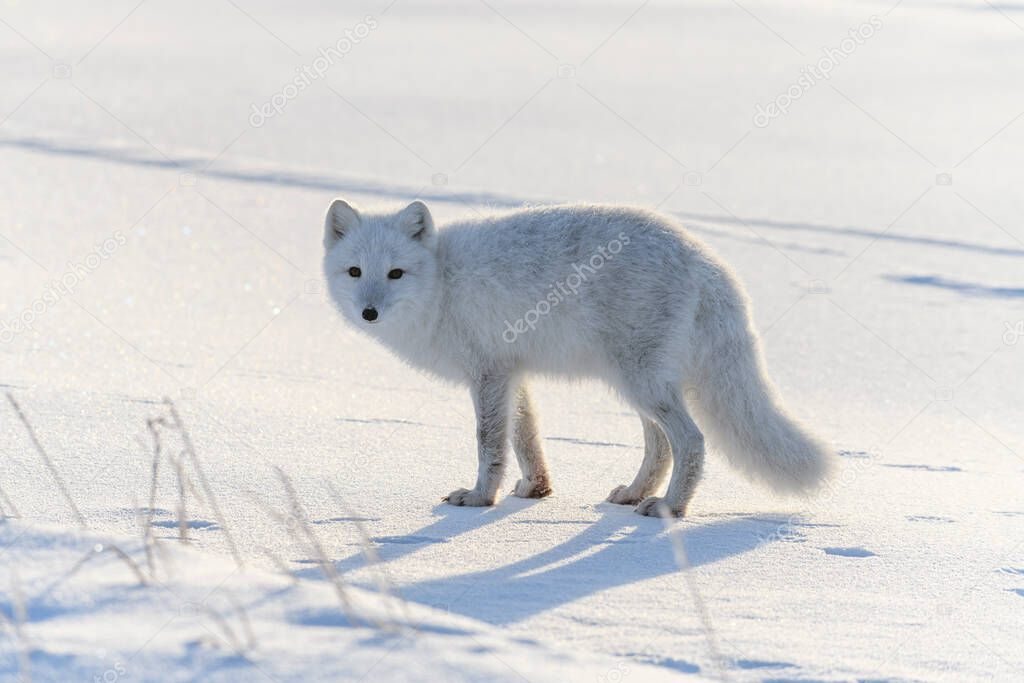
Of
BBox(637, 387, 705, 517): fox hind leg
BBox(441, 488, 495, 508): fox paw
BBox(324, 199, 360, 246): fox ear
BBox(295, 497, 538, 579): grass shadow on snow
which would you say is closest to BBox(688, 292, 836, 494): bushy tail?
BBox(637, 387, 705, 517): fox hind leg

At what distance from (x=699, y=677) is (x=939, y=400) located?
11.4ft

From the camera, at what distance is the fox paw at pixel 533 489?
3668mm

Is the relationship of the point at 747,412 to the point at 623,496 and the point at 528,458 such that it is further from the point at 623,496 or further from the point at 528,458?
the point at 528,458

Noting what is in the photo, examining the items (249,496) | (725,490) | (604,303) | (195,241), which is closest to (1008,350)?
(725,490)

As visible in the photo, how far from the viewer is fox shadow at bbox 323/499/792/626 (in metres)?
2.38

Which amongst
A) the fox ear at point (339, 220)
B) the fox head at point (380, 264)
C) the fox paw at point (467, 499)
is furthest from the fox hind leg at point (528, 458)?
the fox ear at point (339, 220)

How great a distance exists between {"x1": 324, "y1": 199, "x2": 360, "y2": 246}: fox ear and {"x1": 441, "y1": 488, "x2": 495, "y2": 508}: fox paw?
1.02 m

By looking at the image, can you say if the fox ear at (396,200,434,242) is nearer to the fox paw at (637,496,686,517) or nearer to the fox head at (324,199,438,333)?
the fox head at (324,199,438,333)

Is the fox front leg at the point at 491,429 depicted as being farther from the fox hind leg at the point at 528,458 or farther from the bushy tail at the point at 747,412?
the bushy tail at the point at 747,412

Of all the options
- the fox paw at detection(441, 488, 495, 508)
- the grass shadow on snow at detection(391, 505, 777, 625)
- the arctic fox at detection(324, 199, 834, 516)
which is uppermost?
the arctic fox at detection(324, 199, 834, 516)

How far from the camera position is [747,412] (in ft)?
11.6

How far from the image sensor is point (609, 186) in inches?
388

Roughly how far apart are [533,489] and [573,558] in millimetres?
868

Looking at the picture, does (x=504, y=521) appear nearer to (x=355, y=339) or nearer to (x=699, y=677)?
(x=699, y=677)
